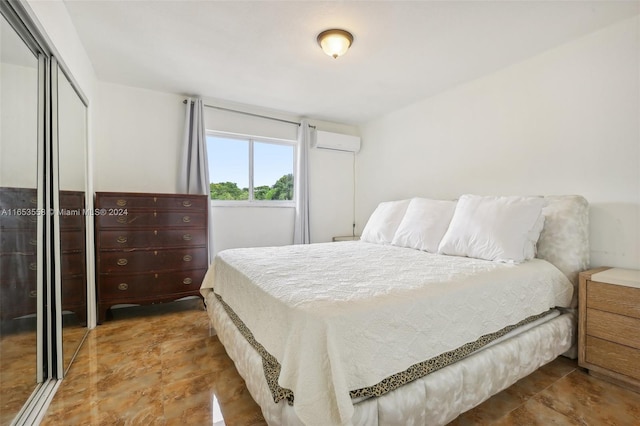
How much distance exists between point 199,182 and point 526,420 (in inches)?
130

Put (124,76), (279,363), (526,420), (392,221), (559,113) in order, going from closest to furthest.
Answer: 1. (279,363)
2. (526,420)
3. (559,113)
4. (124,76)
5. (392,221)

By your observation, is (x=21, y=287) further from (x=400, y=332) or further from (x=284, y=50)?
(x=284, y=50)

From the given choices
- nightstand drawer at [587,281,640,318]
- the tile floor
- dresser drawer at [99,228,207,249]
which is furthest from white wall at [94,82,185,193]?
nightstand drawer at [587,281,640,318]

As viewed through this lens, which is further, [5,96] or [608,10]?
[608,10]

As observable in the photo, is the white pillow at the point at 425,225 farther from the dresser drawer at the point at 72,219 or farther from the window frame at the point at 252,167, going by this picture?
the dresser drawer at the point at 72,219

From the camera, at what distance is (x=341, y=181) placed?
14.4 ft

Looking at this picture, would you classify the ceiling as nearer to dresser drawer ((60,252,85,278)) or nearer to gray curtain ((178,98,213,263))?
gray curtain ((178,98,213,263))

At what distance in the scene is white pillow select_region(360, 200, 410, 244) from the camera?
298 cm

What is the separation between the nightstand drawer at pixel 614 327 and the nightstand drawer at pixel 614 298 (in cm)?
3

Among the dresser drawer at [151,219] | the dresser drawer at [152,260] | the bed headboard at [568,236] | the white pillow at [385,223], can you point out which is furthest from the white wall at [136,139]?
the bed headboard at [568,236]

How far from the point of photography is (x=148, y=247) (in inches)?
108

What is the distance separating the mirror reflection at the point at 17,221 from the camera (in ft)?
4.12

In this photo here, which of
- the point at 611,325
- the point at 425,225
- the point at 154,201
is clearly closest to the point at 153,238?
the point at 154,201

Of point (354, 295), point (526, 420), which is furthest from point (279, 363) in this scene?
point (526, 420)
